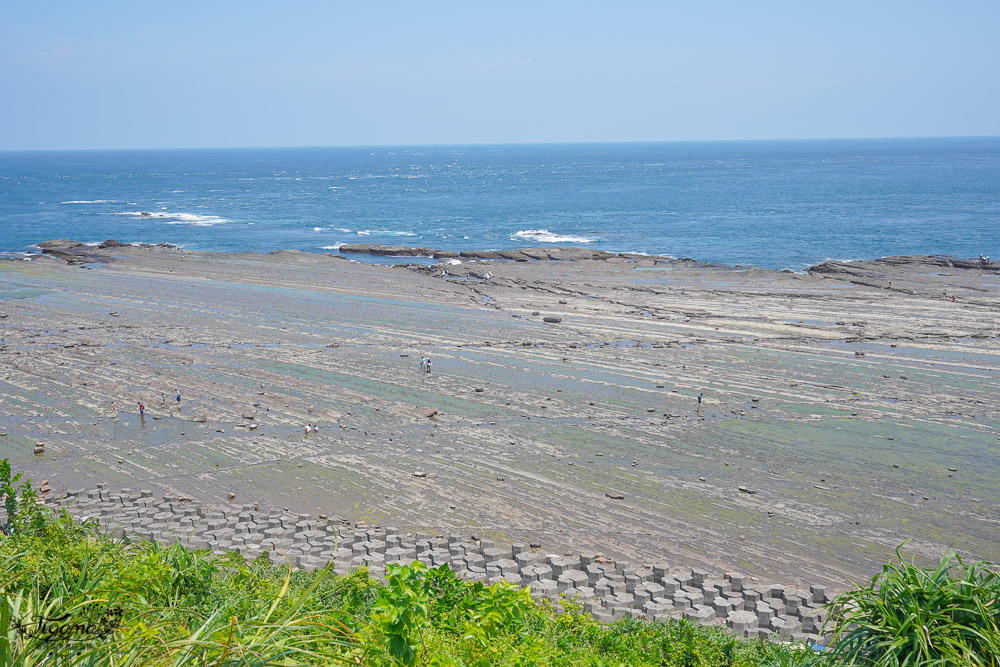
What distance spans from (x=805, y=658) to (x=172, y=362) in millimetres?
27332

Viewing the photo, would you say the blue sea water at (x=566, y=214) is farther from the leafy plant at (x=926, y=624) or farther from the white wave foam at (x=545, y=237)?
the leafy plant at (x=926, y=624)

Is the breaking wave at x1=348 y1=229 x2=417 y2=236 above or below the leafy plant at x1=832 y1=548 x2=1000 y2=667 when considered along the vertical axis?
below

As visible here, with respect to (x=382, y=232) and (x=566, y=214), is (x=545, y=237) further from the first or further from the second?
(x=566, y=214)

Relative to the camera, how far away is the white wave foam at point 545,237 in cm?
7075

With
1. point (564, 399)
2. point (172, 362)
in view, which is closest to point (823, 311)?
point (564, 399)

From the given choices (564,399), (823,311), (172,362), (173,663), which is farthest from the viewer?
(823,311)

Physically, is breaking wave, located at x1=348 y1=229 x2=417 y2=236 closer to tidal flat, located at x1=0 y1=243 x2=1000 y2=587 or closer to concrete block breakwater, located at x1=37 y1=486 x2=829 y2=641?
tidal flat, located at x1=0 y1=243 x2=1000 y2=587

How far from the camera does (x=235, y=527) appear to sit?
55.6ft

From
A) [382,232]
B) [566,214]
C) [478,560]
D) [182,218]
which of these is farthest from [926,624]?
[182,218]

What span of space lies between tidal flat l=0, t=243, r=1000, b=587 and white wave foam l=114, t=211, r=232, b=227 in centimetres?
4066

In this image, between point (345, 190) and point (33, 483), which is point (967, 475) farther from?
point (345, 190)

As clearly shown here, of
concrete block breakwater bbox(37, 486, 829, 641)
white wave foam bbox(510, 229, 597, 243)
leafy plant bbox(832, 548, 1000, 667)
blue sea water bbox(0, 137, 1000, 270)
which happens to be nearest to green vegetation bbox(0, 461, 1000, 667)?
leafy plant bbox(832, 548, 1000, 667)

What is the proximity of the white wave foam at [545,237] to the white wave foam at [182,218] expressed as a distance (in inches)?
1362

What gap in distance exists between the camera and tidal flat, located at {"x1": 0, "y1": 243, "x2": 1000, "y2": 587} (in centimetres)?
1823
